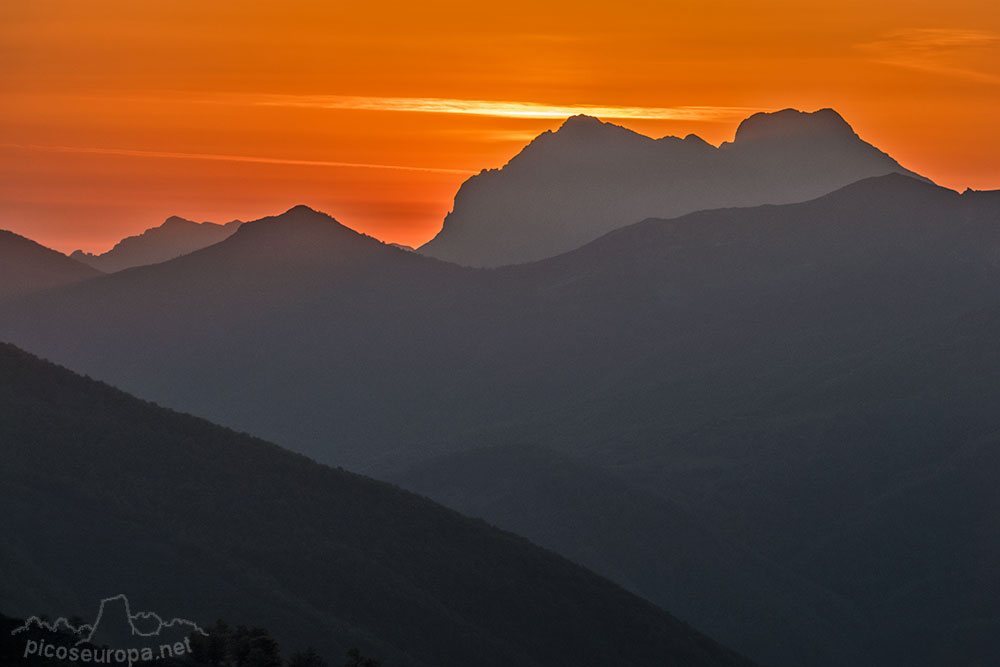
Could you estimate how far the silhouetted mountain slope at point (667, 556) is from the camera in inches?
6117

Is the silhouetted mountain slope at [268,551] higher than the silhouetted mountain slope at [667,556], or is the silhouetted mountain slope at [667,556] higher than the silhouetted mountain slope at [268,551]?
the silhouetted mountain slope at [667,556]

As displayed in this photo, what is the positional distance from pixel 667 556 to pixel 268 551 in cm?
8188

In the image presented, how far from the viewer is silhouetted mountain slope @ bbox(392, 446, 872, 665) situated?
155 m

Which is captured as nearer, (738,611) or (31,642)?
(31,642)

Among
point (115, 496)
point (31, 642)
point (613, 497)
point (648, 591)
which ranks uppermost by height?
point (613, 497)

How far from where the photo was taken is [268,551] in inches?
3501

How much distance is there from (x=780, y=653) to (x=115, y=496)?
82.3 meters

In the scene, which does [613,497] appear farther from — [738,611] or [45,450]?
[45,450]

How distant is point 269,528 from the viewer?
91.9 m

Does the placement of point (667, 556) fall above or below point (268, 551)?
above

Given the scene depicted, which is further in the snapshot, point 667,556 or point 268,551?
Result: point 667,556

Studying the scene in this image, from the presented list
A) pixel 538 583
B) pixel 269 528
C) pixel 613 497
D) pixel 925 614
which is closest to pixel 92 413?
pixel 269 528

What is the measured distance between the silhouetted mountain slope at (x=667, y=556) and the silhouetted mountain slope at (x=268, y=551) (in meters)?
49.2

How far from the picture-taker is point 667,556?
164125 mm
